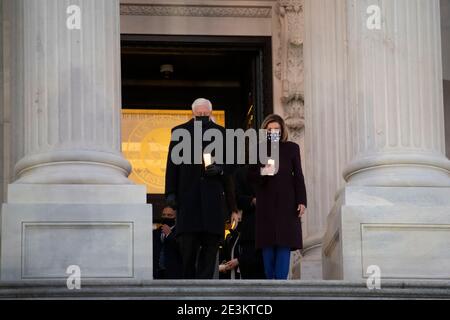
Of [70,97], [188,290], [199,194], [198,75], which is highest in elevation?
[198,75]

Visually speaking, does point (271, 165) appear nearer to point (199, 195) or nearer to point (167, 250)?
point (199, 195)

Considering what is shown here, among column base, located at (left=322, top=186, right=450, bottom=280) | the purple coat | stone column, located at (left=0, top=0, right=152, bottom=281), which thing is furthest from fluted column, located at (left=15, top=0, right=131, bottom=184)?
column base, located at (left=322, top=186, right=450, bottom=280)

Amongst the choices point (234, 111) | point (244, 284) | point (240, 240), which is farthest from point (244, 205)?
point (234, 111)

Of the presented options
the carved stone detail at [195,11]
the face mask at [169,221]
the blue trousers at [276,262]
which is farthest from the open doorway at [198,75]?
the blue trousers at [276,262]

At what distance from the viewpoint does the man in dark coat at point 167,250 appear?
26531 millimetres

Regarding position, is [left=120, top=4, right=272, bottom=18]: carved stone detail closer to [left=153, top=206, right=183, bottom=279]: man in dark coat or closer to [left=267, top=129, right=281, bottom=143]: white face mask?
[left=153, top=206, right=183, bottom=279]: man in dark coat

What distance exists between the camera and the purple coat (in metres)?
25.0

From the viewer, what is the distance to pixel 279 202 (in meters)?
25.2

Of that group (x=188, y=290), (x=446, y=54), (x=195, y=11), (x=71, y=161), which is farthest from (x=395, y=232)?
(x=195, y=11)

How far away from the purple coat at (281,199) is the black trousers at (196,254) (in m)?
0.66

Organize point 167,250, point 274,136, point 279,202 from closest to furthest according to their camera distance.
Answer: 1. point 279,202
2. point 274,136
3. point 167,250

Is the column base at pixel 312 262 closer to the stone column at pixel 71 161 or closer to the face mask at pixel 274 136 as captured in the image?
the face mask at pixel 274 136

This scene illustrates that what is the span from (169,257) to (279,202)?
2.33 m

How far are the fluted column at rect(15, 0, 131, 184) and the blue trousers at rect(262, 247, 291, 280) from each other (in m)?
2.14
